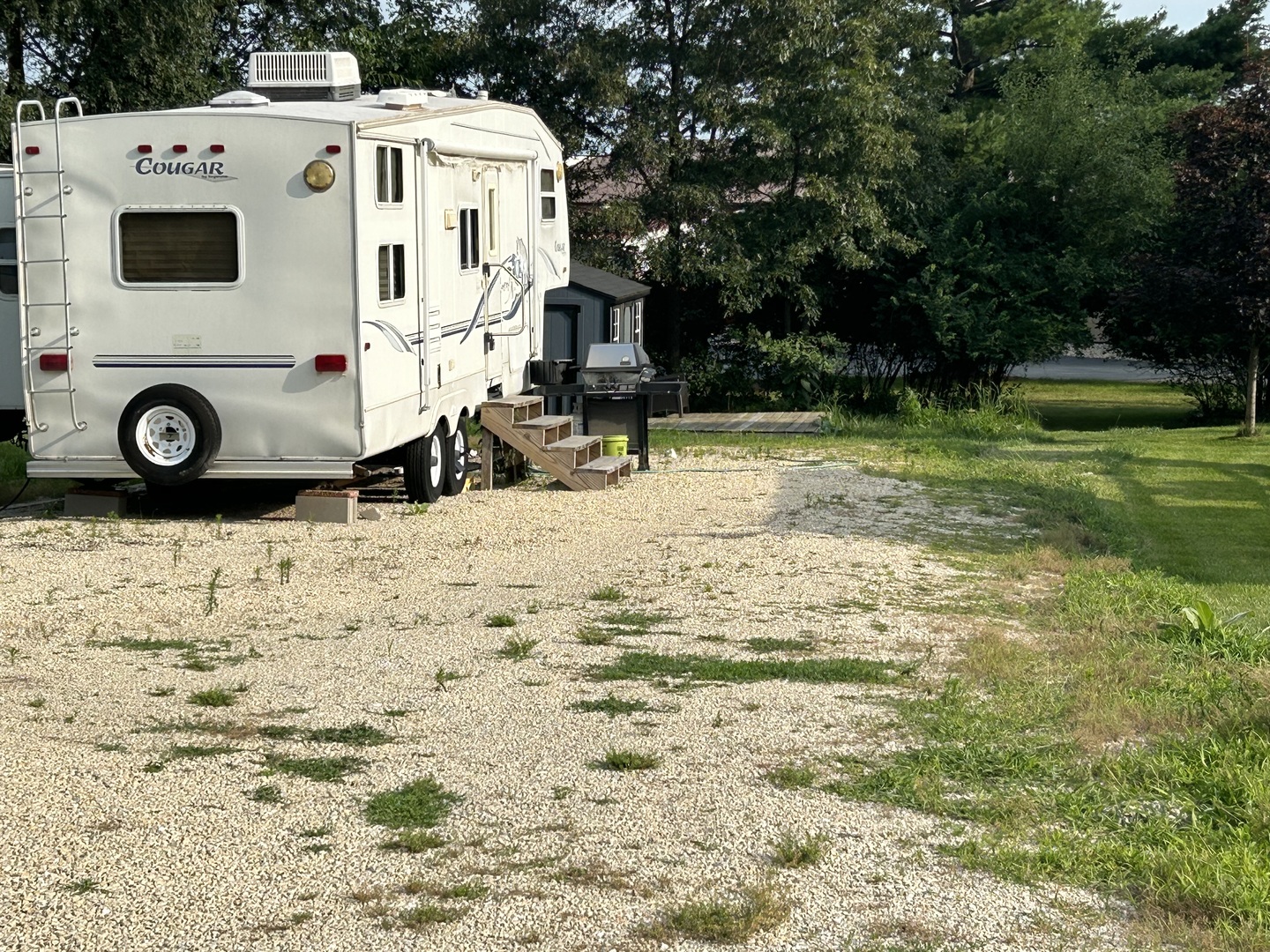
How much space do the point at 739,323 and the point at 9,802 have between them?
21.8 meters

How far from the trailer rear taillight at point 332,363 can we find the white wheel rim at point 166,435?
99 cm

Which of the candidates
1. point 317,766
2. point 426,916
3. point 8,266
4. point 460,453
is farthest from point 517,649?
point 8,266

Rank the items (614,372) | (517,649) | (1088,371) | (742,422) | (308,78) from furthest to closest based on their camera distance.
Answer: (1088,371) < (742,422) < (614,372) < (308,78) < (517,649)

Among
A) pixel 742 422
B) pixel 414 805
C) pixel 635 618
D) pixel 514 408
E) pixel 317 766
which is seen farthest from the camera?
pixel 742 422

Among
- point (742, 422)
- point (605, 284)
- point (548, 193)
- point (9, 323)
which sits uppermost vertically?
point (548, 193)

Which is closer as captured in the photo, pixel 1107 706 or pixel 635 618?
pixel 1107 706

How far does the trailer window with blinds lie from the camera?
10.6 metres

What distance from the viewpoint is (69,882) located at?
14.3ft

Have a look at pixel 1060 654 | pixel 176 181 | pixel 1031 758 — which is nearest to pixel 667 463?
pixel 176 181

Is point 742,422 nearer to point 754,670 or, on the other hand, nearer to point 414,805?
point 754,670

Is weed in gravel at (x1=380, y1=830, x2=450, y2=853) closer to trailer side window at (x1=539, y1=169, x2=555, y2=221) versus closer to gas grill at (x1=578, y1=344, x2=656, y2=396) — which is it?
gas grill at (x1=578, y1=344, x2=656, y2=396)

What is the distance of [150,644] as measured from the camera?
740cm

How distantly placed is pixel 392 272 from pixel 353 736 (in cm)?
579

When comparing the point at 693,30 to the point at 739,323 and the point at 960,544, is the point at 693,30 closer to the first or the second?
the point at 739,323
